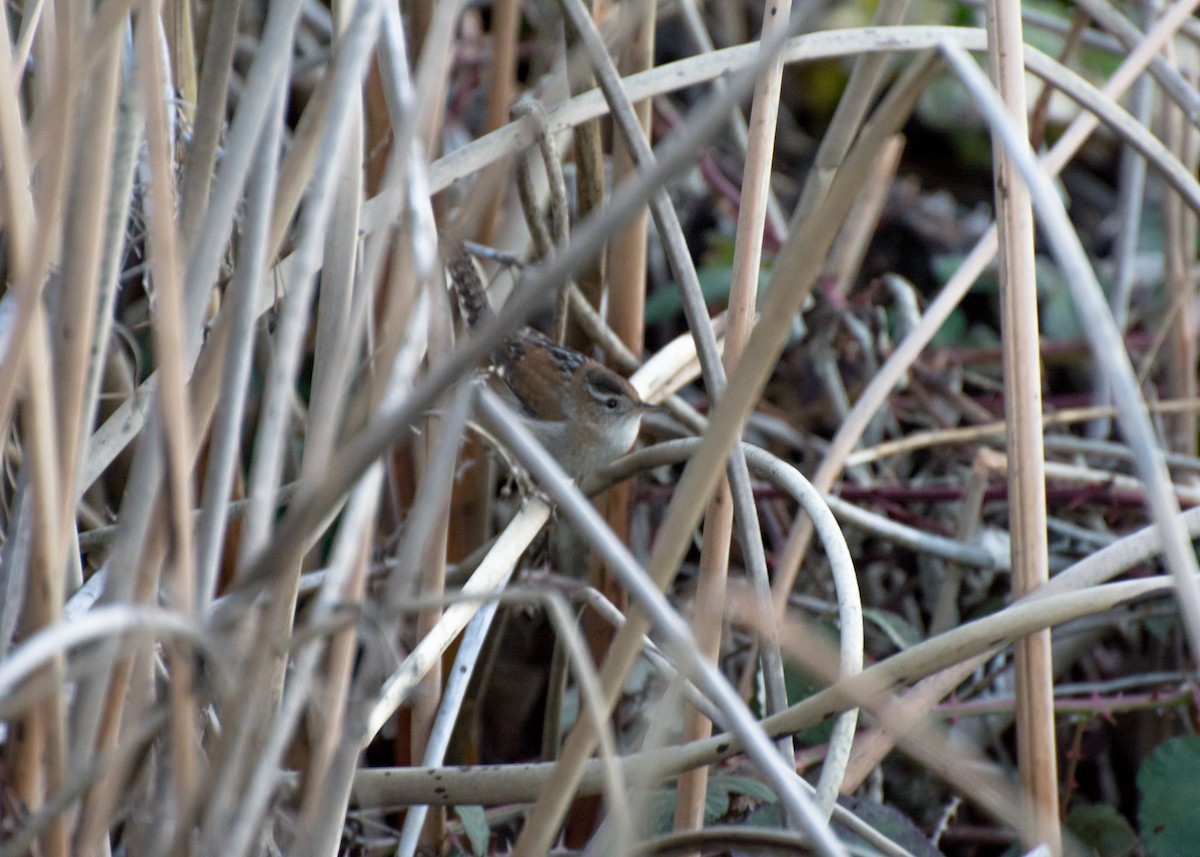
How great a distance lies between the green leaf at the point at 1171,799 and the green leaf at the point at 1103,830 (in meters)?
0.25

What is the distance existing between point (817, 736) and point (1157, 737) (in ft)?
3.12

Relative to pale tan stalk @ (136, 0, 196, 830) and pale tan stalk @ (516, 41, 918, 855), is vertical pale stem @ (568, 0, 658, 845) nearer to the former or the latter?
pale tan stalk @ (516, 41, 918, 855)

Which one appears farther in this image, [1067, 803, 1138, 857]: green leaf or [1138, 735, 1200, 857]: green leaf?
[1067, 803, 1138, 857]: green leaf

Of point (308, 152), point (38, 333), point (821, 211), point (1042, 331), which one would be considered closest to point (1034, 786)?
point (821, 211)

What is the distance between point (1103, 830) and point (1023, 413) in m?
1.01

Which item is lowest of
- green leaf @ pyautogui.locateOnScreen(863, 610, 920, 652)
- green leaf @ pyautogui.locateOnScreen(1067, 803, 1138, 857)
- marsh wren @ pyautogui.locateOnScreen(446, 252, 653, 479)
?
green leaf @ pyautogui.locateOnScreen(1067, 803, 1138, 857)

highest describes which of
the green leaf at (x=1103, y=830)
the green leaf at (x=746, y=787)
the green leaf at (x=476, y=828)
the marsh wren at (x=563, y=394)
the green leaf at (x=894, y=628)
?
the marsh wren at (x=563, y=394)

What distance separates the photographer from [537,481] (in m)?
1.50

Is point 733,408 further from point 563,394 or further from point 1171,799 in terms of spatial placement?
point 563,394

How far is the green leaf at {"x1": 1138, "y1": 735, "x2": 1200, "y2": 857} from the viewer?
6.04 ft

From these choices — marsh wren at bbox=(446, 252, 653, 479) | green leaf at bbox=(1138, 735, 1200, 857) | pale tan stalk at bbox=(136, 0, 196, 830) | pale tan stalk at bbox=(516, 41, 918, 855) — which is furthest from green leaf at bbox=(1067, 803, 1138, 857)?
pale tan stalk at bbox=(136, 0, 196, 830)

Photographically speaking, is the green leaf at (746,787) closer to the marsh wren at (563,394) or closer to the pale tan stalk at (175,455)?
the marsh wren at (563,394)

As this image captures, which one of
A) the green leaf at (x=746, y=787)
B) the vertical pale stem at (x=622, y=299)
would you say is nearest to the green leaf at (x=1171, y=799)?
the green leaf at (x=746, y=787)

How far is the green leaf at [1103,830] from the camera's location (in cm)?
214
